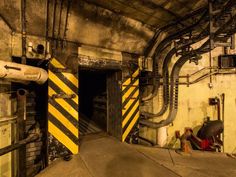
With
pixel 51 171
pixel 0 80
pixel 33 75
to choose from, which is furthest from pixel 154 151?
pixel 0 80

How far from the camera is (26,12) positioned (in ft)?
7.59

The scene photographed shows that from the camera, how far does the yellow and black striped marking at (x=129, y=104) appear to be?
12.2ft

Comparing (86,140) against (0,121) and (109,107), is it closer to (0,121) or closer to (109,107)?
(109,107)

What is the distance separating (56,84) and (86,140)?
158 cm

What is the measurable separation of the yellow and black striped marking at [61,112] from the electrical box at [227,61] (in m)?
4.10

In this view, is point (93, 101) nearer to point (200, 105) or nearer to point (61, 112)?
point (61, 112)

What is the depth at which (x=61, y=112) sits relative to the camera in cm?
276

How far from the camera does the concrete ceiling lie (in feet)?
8.84

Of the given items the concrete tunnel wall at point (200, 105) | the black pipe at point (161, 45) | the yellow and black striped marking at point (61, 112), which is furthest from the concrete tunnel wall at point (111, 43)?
the yellow and black striped marking at point (61, 112)

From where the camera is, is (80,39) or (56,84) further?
(80,39)

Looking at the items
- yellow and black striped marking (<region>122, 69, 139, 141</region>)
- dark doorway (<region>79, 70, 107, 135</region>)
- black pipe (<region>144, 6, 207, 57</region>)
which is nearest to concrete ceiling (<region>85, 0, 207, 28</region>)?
black pipe (<region>144, 6, 207, 57</region>)

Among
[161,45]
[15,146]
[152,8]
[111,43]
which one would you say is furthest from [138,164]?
[161,45]

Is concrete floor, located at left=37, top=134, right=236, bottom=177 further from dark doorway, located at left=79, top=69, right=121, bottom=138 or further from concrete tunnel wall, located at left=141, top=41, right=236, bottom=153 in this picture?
concrete tunnel wall, located at left=141, top=41, right=236, bottom=153

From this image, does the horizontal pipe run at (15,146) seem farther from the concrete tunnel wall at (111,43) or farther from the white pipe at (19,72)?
the white pipe at (19,72)
